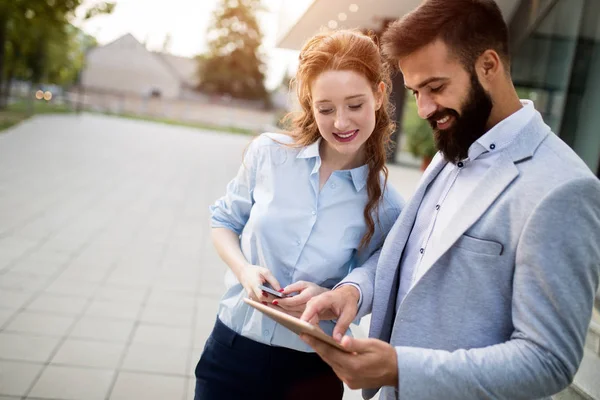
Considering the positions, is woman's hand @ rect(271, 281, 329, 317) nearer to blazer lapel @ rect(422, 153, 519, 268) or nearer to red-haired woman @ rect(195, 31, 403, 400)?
red-haired woman @ rect(195, 31, 403, 400)

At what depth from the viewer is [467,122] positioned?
1.55 m

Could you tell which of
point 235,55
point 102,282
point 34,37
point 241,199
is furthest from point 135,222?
point 235,55

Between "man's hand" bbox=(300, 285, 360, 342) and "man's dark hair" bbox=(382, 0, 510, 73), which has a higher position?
"man's dark hair" bbox=(382, 0, 510, 73)

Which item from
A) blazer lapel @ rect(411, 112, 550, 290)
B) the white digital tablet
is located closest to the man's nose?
blazer lapel @ rect(411, 112, 550, 290)

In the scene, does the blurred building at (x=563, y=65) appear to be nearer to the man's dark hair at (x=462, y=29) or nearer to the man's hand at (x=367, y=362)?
the man's dark hair at (x=462, y=29)

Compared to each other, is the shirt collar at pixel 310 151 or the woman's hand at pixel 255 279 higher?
the shirt collar at pixel 310 151

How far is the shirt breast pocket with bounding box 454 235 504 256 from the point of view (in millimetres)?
1358

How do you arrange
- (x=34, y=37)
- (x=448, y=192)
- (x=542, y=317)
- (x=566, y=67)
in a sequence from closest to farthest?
(x=542, y=317), (x=448, y=192), (x=566, y=67), (x=34, y=37)

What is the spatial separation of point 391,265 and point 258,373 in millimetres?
645

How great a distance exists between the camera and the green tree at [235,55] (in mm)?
61406

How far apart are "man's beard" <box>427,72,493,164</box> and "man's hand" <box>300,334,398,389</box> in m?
0.60

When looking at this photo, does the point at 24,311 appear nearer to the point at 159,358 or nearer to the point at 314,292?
the point at 159,358

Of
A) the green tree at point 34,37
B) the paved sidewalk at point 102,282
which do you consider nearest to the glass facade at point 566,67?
the paved sidewalk at point 102,282

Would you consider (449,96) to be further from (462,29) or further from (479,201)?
(479,201)
